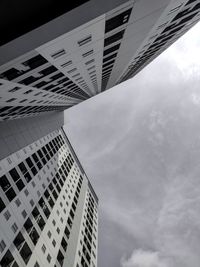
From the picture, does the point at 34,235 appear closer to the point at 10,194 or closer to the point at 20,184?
the point at 10,194

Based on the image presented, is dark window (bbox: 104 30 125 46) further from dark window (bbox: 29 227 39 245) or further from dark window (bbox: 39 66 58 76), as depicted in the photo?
dark window (bbox: 29 227 39 245)

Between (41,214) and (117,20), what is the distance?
3027cm

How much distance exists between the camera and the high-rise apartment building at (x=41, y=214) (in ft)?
99.5

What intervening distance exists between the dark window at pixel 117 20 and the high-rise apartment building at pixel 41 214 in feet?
71.7

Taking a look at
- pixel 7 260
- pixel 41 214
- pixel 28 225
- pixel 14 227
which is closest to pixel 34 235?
pixel 28 225

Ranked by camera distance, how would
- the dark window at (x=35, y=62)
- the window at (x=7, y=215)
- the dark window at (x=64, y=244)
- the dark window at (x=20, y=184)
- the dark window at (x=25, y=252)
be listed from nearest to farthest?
the dark window at (x=35, y=62)
the window at (x=7, y=215)
the dark window at (x=25, y=252)
the dark window at (x=20, y=184)
the dark window at (x=64, y=244)

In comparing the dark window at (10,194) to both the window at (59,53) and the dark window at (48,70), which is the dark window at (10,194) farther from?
the window at (59,53)

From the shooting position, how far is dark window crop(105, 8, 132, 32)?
657 inches

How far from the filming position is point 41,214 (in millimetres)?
39094

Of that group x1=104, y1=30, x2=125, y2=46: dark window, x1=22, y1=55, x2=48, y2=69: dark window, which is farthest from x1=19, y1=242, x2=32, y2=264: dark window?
x1=104, y1=30, x2=125, y2=46: dark window

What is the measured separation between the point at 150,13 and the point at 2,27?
38.3 feet

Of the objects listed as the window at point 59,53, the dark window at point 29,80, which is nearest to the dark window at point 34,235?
the dark window at point 29,80

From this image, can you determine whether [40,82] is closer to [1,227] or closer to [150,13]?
[150,13]

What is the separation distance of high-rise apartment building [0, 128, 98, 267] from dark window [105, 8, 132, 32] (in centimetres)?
2185
